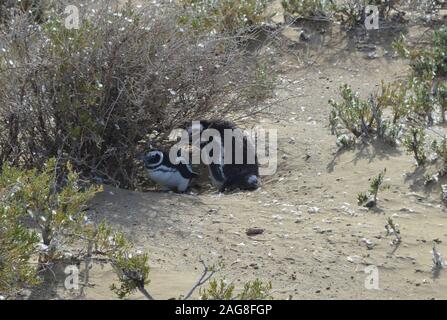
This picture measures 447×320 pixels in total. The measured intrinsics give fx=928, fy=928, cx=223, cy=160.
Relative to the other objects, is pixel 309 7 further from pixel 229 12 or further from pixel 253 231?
pixel 253 231

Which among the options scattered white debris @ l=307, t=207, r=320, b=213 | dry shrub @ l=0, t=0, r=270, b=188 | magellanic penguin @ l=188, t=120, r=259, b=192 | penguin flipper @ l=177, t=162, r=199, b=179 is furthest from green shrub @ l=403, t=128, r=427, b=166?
penguin flipper @ l=177, t=162, r=199, b=179

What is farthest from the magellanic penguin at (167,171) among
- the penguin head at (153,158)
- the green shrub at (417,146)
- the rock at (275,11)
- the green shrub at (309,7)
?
the green shrub at (309,7)

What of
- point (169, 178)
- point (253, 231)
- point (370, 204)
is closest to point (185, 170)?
point (169, 178)

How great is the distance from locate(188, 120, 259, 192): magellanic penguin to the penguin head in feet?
1.47

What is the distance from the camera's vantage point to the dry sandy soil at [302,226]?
512 centimetres

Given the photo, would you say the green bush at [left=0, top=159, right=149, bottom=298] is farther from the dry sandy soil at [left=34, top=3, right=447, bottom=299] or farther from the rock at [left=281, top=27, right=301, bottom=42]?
the rock at [left=281, top=27, right=301, bottom=42]

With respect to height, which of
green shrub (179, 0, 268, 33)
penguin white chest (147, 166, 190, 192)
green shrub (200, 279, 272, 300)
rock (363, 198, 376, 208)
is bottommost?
green shrub (200, 279, 272, 300)

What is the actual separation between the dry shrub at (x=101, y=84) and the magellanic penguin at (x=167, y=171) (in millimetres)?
163

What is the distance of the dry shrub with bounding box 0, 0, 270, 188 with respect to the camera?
641 cm

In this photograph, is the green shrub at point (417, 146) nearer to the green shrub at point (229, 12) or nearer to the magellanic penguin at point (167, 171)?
the magellanic penguin at point (167, 171)
